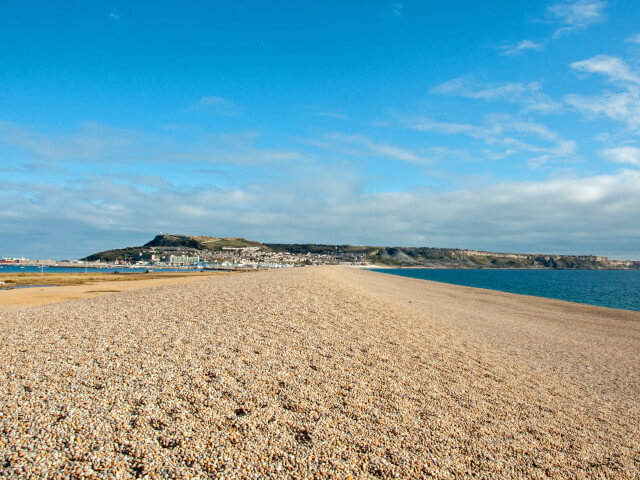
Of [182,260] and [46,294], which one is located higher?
[182,260]

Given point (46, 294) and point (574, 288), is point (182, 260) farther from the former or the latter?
point (574, 288)

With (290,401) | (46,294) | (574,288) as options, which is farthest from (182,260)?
(290,401)

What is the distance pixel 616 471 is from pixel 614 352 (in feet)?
37.7

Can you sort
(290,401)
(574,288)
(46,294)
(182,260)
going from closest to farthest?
1. (290,401)
2. (46,294)
3. (574,288)
4. (182,260)

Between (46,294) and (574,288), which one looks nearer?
(46,294)

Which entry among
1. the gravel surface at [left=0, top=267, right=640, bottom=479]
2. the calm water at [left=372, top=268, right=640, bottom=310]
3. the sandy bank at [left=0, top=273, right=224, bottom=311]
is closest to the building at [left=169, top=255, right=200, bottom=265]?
the calm water at [left=372, top=268, right=640, bottom=310]

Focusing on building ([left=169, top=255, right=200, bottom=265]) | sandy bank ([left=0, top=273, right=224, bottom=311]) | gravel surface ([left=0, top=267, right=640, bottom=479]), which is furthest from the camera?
building ([left=169, top=255, right=200, bottom=265])

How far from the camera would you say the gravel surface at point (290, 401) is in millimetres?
5301

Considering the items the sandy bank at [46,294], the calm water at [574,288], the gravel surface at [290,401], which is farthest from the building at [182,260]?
the gravel surface at [290,401]

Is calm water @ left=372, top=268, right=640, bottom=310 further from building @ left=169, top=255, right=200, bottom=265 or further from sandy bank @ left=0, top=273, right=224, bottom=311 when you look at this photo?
building @ left=169, top=255, right=200, bottom=265

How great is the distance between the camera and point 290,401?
7.03m

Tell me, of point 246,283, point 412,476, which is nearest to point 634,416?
point 412,476

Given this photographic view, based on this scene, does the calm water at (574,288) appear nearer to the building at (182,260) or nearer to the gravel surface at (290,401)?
the gravel surface at (290,401)

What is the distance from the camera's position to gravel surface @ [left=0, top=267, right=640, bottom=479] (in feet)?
17.4
